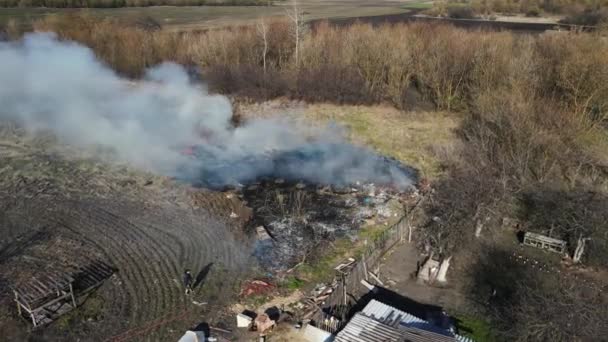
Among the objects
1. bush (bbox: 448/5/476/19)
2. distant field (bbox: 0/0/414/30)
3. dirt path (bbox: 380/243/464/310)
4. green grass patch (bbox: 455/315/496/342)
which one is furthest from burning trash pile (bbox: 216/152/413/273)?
bush (bbox: 448/5/476/19)

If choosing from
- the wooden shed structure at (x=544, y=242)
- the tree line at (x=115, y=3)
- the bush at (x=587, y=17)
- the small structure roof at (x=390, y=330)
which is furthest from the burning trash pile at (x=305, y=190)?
the tree line at (x=115, y=3)

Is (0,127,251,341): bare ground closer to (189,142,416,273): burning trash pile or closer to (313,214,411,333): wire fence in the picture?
(189,142,416,273): burning trash pile

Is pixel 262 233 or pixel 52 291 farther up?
pixel 52 291

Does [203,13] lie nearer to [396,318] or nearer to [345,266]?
[345,266]

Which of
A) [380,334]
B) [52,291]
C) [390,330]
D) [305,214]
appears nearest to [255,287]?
[380,334]

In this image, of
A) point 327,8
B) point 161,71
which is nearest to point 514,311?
point 161,71
